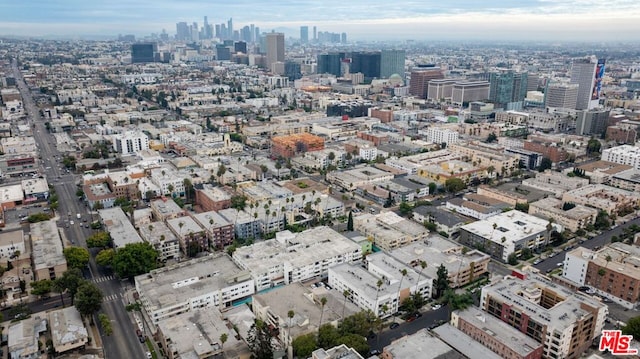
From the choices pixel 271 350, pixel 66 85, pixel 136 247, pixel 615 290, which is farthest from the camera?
pixel 66 85

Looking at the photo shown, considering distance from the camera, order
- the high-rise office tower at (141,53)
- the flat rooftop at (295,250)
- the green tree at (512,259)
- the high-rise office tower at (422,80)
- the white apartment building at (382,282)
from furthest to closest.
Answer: the high-rise office tower at (141,53), the high-rise office tower at (422,80), the green tree at (512,259), the flat rooftop at (295,250), the white apartment building at (382,282)

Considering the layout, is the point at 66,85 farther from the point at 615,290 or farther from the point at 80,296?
the point at 615,290

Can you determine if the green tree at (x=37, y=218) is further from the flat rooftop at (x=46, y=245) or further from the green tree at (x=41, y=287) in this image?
the green tree at (x=41, y=287)

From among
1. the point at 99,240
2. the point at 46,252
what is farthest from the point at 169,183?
the point at 46,252

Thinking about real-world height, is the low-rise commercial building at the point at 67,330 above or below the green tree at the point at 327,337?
below

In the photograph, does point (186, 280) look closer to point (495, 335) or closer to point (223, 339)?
point (223, 339)

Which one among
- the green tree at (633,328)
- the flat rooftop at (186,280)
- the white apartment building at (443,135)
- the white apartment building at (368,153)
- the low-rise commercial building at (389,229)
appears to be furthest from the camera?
the white apartment building at (443,135)

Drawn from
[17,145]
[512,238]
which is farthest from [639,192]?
[17,145]

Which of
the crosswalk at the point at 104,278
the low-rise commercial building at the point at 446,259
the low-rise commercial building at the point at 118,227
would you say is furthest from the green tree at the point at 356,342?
the low-rise commercial building at the point at 118,227

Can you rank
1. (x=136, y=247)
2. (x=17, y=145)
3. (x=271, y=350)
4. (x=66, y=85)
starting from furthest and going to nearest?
1. (x=66, y=85)
2. (x=17, y=145)
3. (x=136, y=247)
4. (x=271, y=350)
